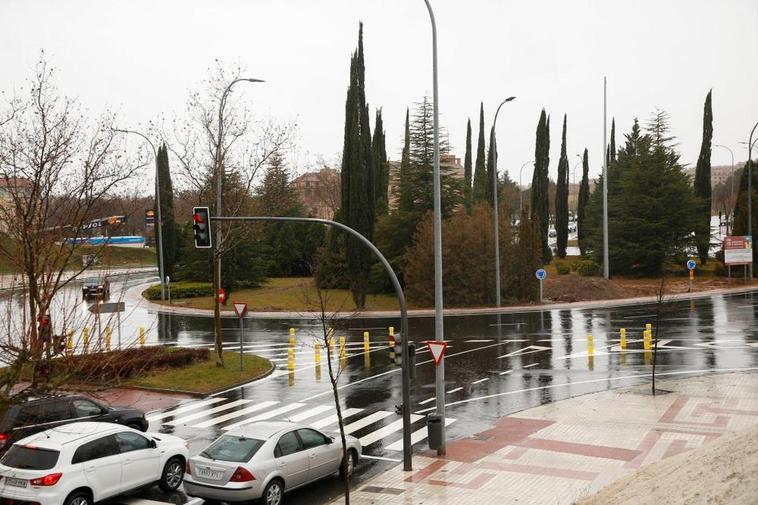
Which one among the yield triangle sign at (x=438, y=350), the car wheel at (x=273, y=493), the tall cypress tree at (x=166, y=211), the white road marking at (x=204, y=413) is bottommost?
the white road marking at (x=204, y=413)

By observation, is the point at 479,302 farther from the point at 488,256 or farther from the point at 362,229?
the point at 362,229

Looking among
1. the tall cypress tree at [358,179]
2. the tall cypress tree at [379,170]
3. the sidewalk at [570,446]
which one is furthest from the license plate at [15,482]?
the tall cypress tree at [379,170]

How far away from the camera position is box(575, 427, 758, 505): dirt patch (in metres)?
8.59

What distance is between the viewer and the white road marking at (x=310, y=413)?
60.8ft

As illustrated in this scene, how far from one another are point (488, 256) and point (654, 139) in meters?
31.9

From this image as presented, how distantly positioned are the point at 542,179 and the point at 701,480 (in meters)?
62.8

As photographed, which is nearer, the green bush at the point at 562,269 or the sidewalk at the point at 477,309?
the sidewalk at the point at 477,309

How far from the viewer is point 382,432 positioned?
1712cm

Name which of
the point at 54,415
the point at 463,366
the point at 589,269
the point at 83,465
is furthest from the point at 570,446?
the point at 589,269

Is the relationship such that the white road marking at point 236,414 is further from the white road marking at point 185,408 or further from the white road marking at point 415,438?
the white road marking at point 415,438

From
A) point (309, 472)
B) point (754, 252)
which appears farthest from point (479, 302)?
point (309, 472)

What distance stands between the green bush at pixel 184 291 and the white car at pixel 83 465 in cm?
4007

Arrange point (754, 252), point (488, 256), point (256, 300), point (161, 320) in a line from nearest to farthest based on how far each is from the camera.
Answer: point (161, 320) → point (488, 256) → point (256, 300) → point (754, 252)

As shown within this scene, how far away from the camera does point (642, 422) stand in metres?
17.1
